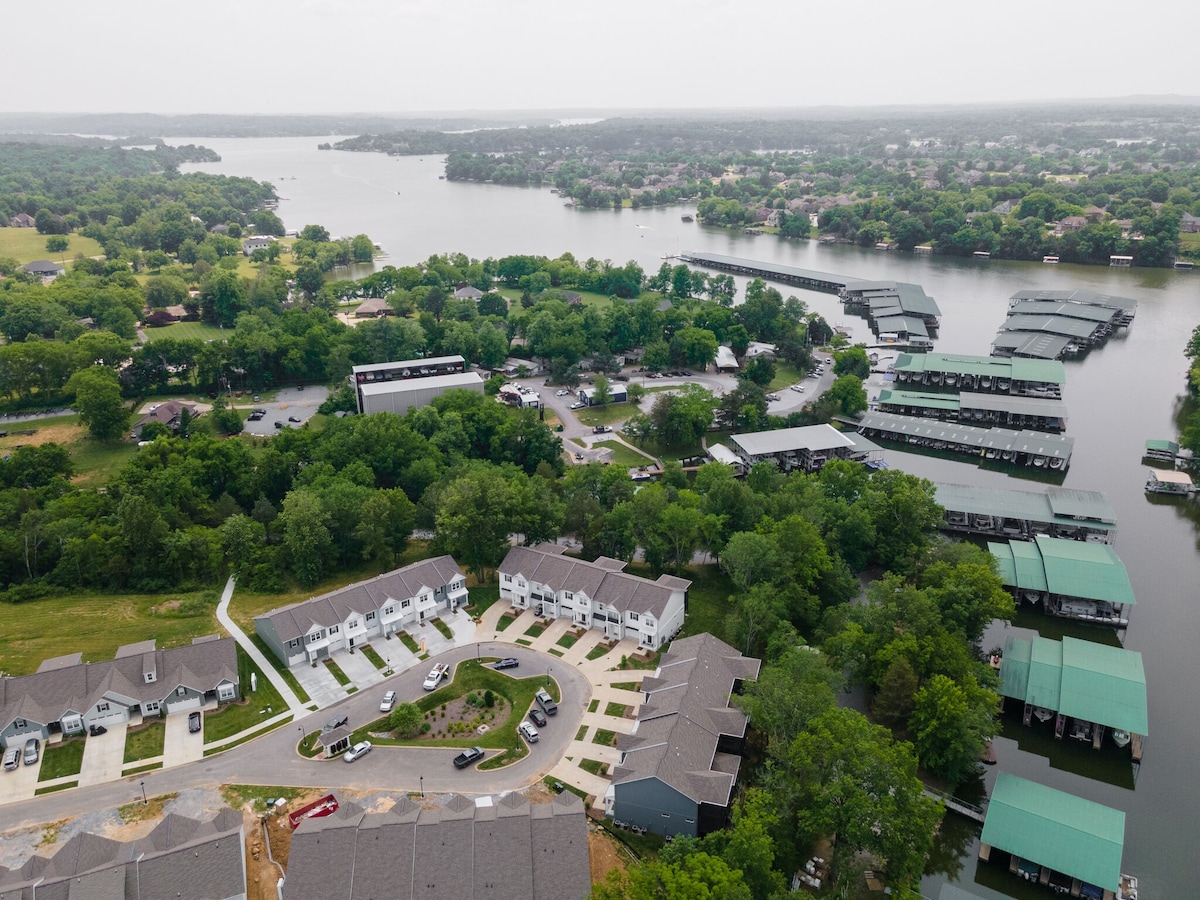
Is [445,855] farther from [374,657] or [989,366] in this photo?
[989,366]

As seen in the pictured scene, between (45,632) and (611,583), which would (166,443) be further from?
(611,583)

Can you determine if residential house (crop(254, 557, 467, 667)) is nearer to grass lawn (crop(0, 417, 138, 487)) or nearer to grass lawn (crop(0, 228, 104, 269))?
grass lawn (crop(0, 417, 138, 487))

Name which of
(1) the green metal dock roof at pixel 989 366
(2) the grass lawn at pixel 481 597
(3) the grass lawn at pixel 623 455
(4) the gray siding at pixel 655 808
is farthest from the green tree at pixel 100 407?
(1) the green metal dock roof at pixel 989 366

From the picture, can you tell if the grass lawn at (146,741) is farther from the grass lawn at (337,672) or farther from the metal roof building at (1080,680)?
the metal roof building at (1080,680)

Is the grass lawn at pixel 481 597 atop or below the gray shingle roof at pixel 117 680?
below

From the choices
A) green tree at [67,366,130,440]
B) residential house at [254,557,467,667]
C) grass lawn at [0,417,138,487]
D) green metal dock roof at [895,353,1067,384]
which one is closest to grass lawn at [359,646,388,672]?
residential house at [254,557,467,667]
